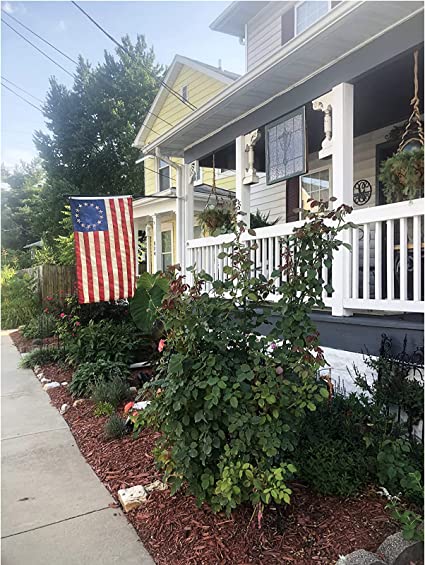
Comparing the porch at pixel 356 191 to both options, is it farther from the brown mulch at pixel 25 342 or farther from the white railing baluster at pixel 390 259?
the brown mulch at pixel 25 342

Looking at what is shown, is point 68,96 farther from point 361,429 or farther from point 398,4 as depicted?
point 361,429

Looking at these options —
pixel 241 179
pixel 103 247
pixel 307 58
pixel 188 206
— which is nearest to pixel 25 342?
pixel 103 247

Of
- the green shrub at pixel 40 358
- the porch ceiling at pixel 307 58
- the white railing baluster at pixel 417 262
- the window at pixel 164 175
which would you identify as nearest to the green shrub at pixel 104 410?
the green shrub at pixel 40 358

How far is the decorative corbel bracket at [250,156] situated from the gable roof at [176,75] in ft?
16.5

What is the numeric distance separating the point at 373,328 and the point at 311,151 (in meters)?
4.22

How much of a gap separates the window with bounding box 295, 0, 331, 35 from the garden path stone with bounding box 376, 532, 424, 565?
25.3 feet

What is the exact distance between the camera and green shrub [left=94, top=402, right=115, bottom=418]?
416 centimetres

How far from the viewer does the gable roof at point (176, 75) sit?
32.8 ft

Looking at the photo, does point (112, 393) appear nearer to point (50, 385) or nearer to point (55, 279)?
point (50, 385)

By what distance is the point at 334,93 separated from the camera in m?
4.06

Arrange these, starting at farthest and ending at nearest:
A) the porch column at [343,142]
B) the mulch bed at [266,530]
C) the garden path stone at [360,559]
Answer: the porch column at [343,142], the mulch bed at [266,530], the garden path stone at [360,559]

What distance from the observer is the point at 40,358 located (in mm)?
6582

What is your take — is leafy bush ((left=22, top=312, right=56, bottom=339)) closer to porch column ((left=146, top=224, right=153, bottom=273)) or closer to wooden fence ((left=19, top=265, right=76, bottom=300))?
wooden fence ((left=19, top=265, right=76, bottom=300))

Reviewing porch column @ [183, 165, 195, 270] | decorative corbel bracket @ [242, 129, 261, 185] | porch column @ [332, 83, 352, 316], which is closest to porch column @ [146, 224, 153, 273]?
porch column @ [183, 165, 195, 270]
